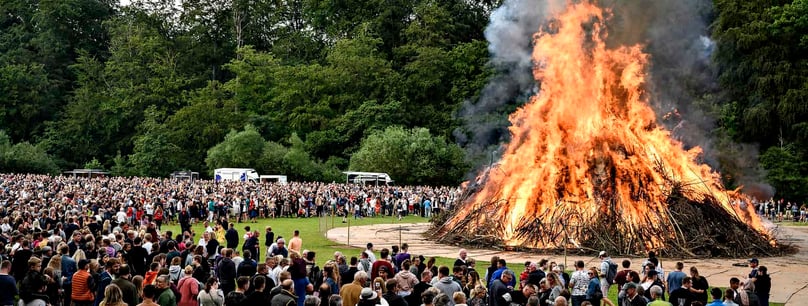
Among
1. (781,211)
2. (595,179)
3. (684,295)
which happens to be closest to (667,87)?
(781,211)

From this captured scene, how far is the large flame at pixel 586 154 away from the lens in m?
28.2

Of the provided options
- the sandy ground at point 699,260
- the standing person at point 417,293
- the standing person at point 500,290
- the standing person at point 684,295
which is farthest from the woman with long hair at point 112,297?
the sandy ground at point 699,260

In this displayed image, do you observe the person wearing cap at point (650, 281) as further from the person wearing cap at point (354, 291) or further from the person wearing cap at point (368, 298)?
the person wearing cap at point (368, 298)

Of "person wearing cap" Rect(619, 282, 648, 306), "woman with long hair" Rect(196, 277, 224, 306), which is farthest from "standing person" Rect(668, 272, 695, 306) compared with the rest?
"woman with long hair" Rect(196, 277, 224, 306)

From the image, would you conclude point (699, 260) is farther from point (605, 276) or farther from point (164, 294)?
point (164, 294)

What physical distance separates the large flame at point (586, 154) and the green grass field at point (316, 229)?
526 cm

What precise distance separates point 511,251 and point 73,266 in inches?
621

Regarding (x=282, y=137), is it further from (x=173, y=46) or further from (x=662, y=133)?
(x=662, y=133)

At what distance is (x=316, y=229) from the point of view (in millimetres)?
35438

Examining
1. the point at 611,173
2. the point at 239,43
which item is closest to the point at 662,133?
the point at 611,173

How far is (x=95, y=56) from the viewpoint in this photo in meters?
85.6

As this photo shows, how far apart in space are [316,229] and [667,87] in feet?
115

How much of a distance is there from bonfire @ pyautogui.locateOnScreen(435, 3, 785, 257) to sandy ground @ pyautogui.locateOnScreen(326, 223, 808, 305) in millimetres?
915

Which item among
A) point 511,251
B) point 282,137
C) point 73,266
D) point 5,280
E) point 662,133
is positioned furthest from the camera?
point 282,137
